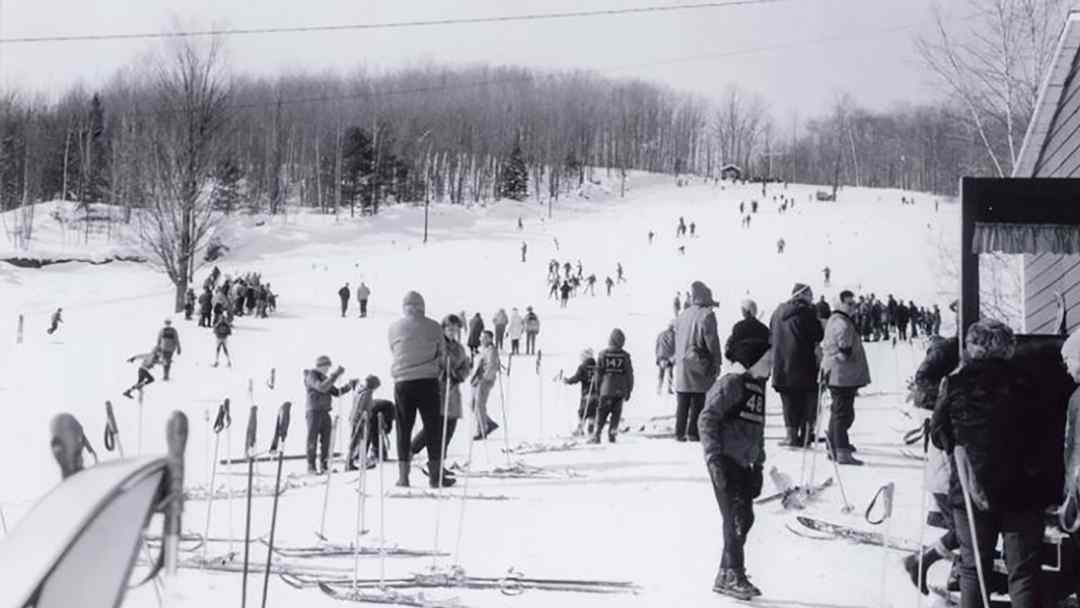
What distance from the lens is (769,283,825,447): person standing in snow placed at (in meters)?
9.78

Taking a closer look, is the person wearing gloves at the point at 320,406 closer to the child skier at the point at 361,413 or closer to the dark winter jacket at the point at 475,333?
the child skier at the point at 361,413

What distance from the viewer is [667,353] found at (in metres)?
17.2

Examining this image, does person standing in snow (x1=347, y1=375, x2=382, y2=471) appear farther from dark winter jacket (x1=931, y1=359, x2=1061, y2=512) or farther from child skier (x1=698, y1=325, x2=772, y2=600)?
dark winter jacket (x1=931, y1=359, x2=1061, y2=512)

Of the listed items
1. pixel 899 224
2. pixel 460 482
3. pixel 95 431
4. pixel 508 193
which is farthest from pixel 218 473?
pixel 508 193

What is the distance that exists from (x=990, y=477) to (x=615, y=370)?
778 centimetres

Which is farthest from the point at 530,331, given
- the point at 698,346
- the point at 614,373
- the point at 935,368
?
the point at 935,368

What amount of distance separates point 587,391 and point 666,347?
132 inches

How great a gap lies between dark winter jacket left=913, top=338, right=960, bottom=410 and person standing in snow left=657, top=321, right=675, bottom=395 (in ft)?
29.4

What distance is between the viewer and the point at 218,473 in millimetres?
10102

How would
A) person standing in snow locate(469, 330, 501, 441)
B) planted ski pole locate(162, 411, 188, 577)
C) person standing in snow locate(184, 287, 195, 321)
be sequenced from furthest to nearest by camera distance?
1. person standing in snow locate(184, 287, 195, 321)
2. person standing in snow locate(469, 330, 501, 441)
3. planted ski pole locate(162, 411, 188, 577)

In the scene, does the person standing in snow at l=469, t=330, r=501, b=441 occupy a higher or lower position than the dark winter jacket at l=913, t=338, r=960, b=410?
lower

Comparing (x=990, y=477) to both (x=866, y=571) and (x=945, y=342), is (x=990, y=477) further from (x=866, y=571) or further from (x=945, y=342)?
(x=945, y=342)

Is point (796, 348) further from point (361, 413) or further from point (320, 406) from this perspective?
point (320, 406)

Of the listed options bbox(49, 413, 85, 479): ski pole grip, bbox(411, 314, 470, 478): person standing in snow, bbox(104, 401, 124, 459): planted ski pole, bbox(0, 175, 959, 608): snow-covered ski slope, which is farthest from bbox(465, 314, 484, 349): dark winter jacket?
bbox(49, 413, 85, 479): ski pole grip
